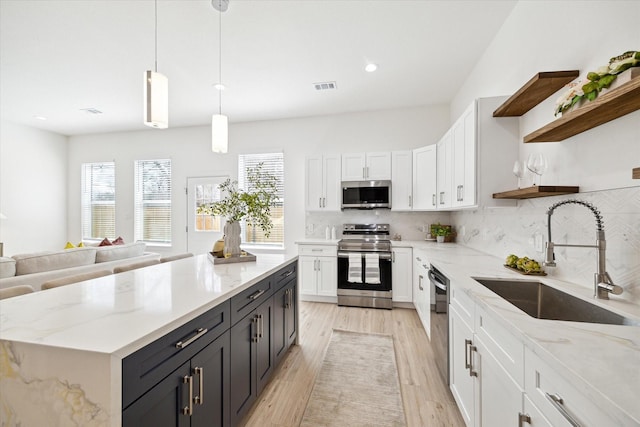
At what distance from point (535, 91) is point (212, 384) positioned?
2.57 metres

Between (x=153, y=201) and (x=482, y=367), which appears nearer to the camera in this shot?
(x=482, y=367)

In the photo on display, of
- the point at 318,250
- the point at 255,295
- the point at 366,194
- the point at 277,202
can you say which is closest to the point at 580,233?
the point at 255,295

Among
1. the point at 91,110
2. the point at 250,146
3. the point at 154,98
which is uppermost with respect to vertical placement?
the point at 91,110

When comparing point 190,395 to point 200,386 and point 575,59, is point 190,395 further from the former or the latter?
point 575,59

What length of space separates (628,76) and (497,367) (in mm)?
1291

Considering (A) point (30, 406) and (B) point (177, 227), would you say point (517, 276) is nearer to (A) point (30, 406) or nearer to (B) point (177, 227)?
(A) point (30, 406)

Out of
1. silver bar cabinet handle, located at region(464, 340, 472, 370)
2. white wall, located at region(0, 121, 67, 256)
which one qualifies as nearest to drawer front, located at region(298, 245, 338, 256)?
silver bar cabinet handle, located at region(464, 340, 472, 370)

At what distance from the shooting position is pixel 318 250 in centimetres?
413

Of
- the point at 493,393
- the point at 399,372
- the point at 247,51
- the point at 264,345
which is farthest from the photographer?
the point at 247,51

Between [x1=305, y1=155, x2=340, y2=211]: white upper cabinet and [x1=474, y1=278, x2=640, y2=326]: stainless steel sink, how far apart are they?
2.77 metres

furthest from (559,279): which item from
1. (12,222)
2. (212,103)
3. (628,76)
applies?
(12,222)

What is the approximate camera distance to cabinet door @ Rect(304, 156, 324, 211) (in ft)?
14.4

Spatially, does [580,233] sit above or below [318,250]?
above

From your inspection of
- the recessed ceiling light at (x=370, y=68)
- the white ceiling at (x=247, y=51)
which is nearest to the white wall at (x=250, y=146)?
the white ceiling at (x=247, y=51)
